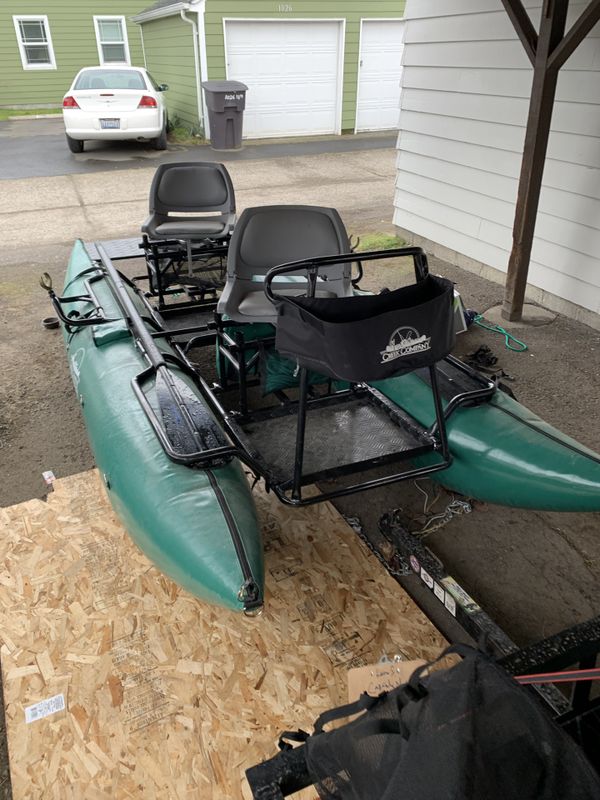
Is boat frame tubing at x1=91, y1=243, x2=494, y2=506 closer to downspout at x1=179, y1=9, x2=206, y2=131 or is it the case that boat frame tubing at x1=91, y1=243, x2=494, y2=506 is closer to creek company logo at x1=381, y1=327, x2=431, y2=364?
creek company logo at x1=381, y1=327, x2=431, y2=364

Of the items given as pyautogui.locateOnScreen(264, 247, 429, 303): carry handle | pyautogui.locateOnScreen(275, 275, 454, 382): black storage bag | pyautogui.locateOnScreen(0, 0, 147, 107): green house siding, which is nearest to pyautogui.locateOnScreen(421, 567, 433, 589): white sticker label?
pyautogui.locateOnScreen(275, 275, 454, 382): black storage bag

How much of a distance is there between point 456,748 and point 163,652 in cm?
141

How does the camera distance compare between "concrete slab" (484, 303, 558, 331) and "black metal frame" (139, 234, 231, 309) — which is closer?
"black metal frame" (139, 234, 231, 309)

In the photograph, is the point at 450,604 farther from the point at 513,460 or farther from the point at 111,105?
the point at 111,105

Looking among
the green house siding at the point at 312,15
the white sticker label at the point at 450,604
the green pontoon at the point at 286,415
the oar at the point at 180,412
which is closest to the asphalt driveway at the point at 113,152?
the green house siding at the point at 312,15

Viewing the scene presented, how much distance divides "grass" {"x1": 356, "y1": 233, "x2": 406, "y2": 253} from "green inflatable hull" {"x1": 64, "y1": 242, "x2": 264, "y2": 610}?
4400 millimetres

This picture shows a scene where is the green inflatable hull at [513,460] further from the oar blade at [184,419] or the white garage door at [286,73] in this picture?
the white garage door at [286,73]

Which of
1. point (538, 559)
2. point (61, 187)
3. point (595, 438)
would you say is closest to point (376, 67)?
point (61, 187)

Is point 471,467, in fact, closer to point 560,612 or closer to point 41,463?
point 560,612

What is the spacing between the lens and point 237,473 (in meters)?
2.36

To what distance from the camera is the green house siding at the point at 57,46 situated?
1542 centimetres

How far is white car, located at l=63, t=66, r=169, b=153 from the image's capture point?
1112 cm

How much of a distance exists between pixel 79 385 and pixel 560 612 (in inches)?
98.1

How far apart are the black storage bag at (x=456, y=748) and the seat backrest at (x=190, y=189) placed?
443 cm
